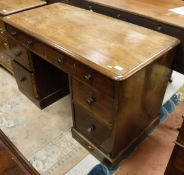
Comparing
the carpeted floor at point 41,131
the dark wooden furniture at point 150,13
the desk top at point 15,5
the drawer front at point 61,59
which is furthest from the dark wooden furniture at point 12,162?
the dark wooden furniture at point 150,13

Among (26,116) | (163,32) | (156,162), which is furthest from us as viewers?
(26,116)

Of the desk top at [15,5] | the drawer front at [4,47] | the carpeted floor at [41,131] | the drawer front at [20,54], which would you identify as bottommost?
the carpeted floor at [41,131]

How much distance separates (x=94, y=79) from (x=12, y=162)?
0.83 metres

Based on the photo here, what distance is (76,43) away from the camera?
1.14 meters

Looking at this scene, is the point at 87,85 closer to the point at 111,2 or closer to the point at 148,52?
the point at 148,52

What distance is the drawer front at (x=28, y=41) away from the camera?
4.29ft

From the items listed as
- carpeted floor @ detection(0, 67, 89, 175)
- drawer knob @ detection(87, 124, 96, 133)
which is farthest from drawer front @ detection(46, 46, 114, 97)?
carpeted floor @ detection(0, 67, 89, 175)

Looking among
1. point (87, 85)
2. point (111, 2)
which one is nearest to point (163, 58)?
point (87, 85)

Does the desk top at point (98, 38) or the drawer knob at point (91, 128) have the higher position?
the desk top at point (98, 38)

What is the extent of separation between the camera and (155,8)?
1435 millimetres

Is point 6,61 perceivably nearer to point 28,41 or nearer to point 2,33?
point 2,33

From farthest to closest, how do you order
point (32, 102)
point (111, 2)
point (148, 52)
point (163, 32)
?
point (32, 102)
point (111, 2)
point (163, 32)
point (148, 52)

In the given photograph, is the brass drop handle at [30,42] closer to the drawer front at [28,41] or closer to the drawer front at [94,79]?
the drawer front at [28,41]

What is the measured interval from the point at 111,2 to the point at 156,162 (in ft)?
3.74
